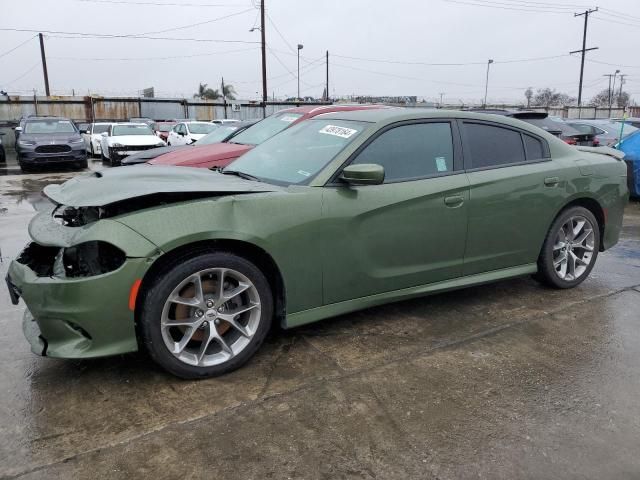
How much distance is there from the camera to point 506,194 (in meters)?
3.98

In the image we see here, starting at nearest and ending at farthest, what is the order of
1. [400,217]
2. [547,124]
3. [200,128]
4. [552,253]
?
[400,217] < [552,253] < [547,124] < [200,128]

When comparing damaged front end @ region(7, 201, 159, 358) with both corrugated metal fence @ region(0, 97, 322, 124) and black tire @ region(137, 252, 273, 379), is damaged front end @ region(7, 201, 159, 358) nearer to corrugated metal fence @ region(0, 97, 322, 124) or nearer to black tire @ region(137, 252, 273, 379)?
black tire @ region(137, 252, 273, 379)

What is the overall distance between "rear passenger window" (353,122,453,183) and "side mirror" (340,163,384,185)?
0.24 metres

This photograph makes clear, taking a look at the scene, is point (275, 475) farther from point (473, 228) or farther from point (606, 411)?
point (473, 228)

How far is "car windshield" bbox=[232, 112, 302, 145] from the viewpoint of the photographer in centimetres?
787

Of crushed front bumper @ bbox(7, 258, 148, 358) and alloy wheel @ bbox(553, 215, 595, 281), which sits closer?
crushed front bumper @ bbox(7, 258, 148, 358)

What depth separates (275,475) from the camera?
2.28 meters

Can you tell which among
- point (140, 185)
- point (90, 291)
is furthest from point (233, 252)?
point (90, 291)

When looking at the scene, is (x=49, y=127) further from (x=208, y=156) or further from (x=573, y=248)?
(x=573, y=248)

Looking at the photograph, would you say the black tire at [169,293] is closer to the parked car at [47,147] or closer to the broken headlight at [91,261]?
the broken headlight at [91,261]

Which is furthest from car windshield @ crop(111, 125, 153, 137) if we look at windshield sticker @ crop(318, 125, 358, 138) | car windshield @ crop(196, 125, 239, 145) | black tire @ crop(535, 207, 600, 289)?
black tire @ crop(535, 207, 600, 289)

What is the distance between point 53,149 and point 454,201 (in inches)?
555

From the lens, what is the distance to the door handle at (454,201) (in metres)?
3.70

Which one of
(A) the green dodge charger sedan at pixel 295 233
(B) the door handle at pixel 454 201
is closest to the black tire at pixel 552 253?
(A) the green dodge charger sedan at pixel 295 233
